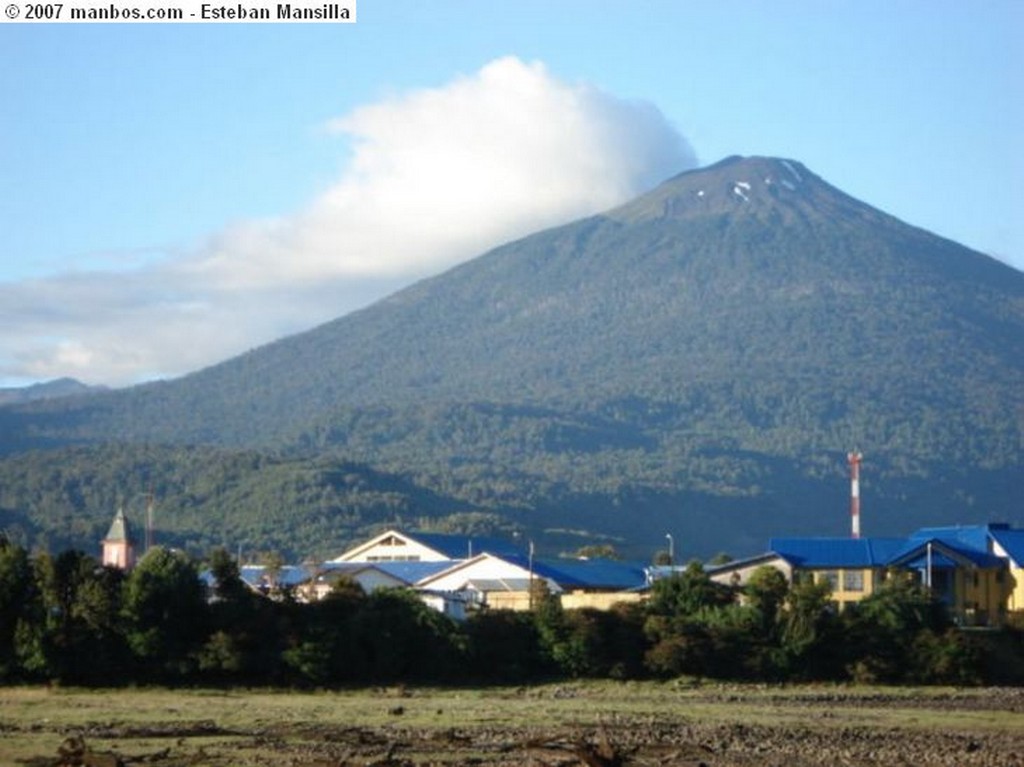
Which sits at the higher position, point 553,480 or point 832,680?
point 553,480

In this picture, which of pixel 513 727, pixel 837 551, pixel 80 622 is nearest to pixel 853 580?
pixel 837 551

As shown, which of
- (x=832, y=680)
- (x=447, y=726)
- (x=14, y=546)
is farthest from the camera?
(x=832, y=680)

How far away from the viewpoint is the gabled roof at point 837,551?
68.4 meters

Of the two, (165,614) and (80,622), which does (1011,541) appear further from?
(80,622)

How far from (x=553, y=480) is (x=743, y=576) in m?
116

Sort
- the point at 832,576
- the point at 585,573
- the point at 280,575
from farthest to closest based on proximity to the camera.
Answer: the point at 585,573, the point at 280,575, the point at 832,576

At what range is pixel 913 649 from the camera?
5250 centimetres

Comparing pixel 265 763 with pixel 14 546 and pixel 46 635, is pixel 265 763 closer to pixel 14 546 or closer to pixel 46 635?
pixel 46 635

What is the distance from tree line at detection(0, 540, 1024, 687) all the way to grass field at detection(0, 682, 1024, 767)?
62.8 inches

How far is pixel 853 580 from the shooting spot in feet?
222

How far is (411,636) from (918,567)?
25381 millimetres

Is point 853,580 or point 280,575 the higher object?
point 280,575

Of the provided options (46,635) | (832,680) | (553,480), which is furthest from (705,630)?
(553,480)

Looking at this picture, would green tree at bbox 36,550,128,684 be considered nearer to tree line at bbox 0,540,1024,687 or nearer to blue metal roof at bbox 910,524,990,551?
tree line at bbox 0,540,1024,687
